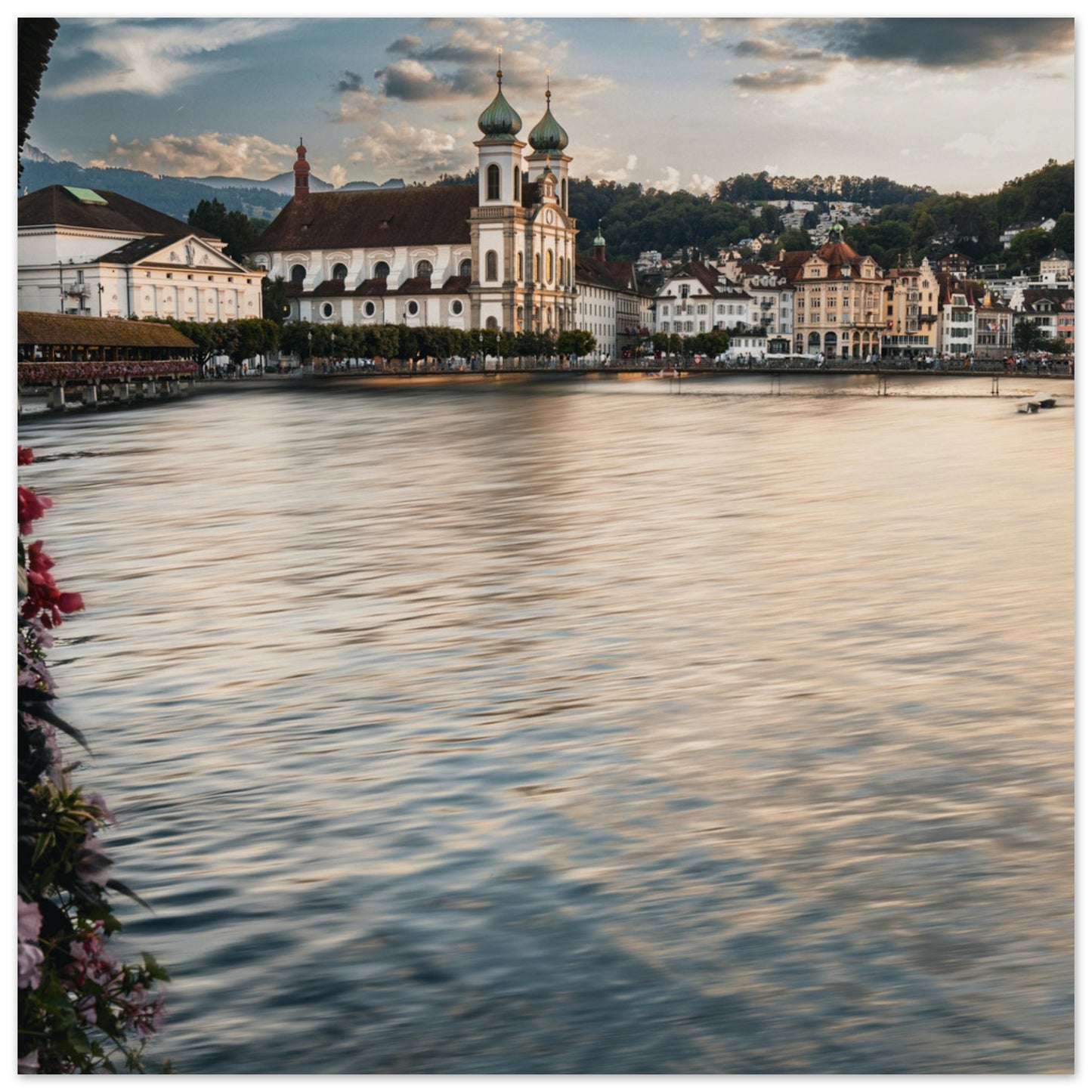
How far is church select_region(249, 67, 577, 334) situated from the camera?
360ft

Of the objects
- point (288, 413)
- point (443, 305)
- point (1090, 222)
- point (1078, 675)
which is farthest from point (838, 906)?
point (443, 305)

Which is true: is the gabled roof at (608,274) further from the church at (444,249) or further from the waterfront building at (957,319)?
the waterfront building at (957,319)

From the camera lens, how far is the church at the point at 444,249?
109750 millimetres

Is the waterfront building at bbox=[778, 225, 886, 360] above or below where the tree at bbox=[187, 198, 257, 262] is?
below

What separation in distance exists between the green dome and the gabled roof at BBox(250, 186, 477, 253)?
6072 millimetres

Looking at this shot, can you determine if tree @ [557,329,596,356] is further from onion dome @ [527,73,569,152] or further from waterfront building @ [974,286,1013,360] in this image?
waterfront building @ [974,286,1013,360]

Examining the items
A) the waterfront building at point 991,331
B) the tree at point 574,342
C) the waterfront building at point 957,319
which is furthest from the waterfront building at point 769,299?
the waterfront building at point 991,331

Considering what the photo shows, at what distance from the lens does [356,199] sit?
115250 mm

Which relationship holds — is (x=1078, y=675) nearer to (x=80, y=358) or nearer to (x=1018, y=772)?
(x=1018, y=772)

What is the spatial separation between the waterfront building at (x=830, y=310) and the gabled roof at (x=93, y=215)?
127 feet

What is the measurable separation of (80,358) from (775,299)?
72.4 m

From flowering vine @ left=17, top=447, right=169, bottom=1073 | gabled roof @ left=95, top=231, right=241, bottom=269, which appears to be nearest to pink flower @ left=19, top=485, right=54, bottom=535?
flowering vine @ left=17, top=447, right=169, bottom=1073

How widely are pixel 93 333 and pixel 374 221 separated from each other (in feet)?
211

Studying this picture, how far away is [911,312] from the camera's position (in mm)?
69500
